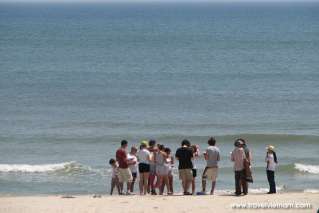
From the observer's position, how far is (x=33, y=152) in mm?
30219

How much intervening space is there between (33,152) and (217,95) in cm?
1658

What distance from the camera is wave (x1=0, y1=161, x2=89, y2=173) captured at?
86.5 feet

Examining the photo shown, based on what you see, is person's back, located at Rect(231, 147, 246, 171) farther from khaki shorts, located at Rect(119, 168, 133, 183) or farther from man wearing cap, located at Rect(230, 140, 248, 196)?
khaki shorts, located at Rect(119, 168, 133, 183)

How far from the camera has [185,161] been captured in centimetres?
1881

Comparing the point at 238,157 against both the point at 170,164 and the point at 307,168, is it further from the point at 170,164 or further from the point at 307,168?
the point at 307,168

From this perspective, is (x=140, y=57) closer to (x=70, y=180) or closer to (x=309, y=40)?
(x=309, y=40)

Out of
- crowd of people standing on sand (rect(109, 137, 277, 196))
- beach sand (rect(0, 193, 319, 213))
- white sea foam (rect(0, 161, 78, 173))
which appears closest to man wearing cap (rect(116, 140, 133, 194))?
crowd of people standing on sand (rect(109, 137, 277, 196))

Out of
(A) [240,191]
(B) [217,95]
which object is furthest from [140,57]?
(A) [240,191]

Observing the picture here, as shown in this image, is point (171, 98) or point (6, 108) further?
point (171, 98)

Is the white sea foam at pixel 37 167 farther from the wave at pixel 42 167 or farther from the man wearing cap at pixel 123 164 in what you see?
the man wearing cap at pixel 123 164

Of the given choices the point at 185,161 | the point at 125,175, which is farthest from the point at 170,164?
the point at 125,175

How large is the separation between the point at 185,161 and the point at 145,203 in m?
1.67

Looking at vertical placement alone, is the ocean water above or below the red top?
above

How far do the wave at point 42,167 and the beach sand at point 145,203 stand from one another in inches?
290
